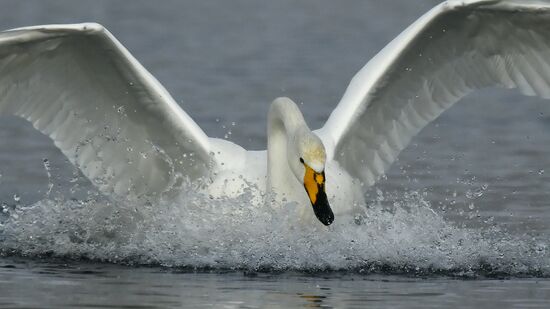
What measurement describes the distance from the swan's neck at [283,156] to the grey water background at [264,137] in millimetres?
919

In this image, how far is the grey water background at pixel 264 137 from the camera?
380 inches

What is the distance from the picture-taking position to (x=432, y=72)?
1227 centimetres

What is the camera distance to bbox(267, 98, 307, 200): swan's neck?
1110 centimetres

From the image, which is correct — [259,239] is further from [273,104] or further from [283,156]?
[273,104]

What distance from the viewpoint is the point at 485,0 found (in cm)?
1121

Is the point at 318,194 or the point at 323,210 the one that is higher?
the point at 318,194

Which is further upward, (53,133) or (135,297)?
(53,133)

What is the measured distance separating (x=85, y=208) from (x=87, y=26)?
1806 mm

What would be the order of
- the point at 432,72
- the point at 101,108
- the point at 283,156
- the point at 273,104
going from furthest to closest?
the point at 432,72 < the point at 101,108 < the point at 273,104 < the point at 283,156

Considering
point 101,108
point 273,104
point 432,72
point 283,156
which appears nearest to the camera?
point 283,156

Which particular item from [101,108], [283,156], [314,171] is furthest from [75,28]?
[314,171]

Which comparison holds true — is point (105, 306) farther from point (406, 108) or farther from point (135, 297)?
point (406, 108)

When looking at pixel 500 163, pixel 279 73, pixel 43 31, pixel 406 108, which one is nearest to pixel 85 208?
pixel 43 31

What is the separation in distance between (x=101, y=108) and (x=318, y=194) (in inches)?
78.3
